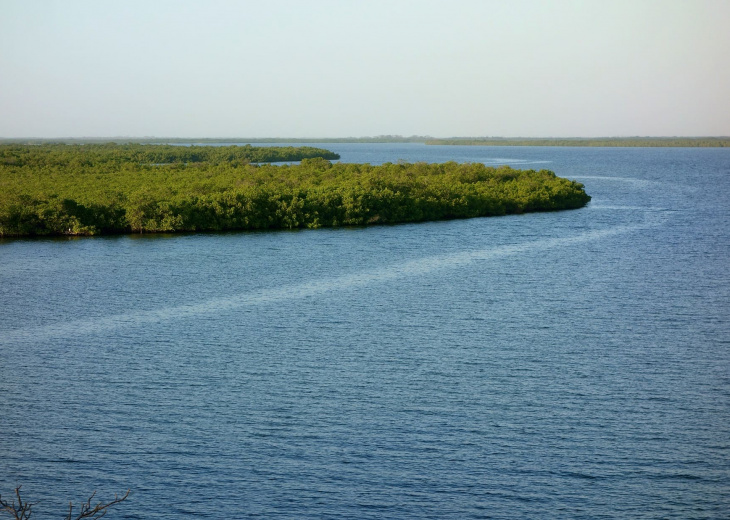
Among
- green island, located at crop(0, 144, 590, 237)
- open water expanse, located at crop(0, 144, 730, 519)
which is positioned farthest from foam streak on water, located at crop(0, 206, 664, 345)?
green island, located at crop(0, 144, 590, 237)

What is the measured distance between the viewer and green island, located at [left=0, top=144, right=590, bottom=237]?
263ft

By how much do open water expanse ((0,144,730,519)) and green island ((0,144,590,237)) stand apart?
1520cm

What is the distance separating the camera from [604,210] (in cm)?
9950

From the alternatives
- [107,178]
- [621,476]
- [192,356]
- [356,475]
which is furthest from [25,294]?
[107,178]

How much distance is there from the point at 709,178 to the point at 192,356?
149788 mm

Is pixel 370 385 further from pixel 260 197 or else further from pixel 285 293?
pixel 260 197

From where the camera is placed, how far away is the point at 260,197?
284ft

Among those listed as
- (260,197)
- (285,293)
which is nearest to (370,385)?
(285,293)

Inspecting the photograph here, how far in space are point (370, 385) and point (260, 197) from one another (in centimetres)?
5567

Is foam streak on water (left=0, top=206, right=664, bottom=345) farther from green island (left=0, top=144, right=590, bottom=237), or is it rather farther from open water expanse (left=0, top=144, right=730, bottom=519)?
green island (left=0, top=144, right=590, bottom=237)

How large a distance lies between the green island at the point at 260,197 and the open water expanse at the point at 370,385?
1520 cm

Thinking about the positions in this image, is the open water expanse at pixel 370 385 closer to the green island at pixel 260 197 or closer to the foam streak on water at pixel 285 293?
the foam streak on water at pixel 285 293

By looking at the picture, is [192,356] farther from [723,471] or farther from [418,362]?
[723,471]

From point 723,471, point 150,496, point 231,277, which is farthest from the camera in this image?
point 231,277
